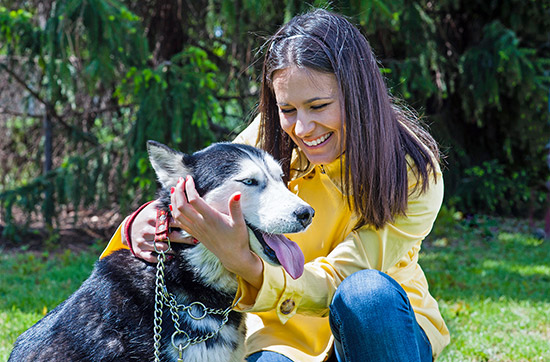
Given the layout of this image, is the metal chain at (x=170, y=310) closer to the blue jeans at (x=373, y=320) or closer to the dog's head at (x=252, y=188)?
the dog's head at (x=252, y=188)

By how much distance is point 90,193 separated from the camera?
6320 mm

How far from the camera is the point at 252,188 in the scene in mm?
2227

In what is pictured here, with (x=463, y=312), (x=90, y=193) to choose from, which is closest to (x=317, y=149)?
(x=463, y=312)

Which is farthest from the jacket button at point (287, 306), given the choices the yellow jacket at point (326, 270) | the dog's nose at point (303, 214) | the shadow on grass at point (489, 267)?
the shadow on grass at point (489, 267)

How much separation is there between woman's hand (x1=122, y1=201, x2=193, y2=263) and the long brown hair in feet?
2.56

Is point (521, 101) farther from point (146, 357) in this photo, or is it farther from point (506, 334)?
point (146, 357)

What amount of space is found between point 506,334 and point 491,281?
1683 millimetres

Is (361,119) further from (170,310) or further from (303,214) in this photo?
(170,310)

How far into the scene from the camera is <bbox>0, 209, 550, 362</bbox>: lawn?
351cm

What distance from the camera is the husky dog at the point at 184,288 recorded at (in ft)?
6.77

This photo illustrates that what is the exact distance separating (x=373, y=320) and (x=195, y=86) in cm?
402

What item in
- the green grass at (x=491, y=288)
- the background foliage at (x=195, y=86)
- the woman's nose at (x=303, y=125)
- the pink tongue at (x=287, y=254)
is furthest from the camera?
the background foliage at (x=195, y=86)

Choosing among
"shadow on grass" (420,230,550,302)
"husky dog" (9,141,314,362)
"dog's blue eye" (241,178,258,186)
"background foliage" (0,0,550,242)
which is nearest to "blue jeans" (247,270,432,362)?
"husky dog" (9,141,314,362)

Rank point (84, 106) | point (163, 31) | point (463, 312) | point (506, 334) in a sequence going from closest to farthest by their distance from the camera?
point (506, 334) < point (463, 312) < point (163, 31) < point (84, 106)
